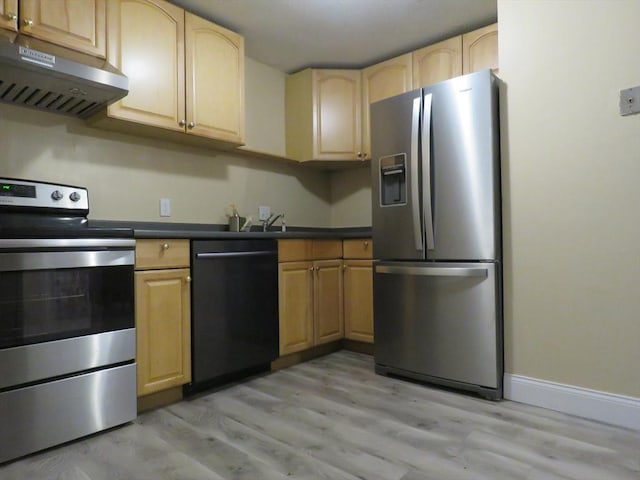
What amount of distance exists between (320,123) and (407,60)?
799mm

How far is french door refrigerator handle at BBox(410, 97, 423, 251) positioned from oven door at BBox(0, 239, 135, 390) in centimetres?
152

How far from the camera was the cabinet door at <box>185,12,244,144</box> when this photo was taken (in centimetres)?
248

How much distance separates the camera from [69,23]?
1.96 metres

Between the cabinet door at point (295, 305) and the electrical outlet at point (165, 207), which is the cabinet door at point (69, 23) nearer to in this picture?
the electrical outlet at point (165, 207)

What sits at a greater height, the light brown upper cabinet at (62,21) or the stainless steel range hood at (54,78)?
the light brown upper cabinet at (62,21)

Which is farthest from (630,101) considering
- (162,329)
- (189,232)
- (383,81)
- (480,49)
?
(162,329)

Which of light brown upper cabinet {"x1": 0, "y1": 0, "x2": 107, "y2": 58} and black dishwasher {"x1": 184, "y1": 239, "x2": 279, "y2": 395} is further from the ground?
light brown upper cabinet {"x1": 0, "y1": 0, "x2": 107, "y2": 58}

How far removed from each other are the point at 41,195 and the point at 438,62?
2.58 meters

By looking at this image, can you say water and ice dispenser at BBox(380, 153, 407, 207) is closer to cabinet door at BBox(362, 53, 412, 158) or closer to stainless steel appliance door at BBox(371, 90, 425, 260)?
stainless steel appliance door at BBox(371, 90, 425, 260)

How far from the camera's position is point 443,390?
234cm

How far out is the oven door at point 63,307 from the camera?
1585 millimetres

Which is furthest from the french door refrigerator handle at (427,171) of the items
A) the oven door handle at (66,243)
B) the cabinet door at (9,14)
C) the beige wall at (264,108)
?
the cabinet door at (9,14)

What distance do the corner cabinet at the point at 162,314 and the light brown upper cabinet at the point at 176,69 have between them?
30.4 inches

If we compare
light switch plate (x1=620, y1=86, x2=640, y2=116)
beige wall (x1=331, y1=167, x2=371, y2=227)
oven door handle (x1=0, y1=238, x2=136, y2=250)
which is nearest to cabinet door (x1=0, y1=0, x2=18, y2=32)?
oven door handle (x1=0, y1=238, x2=136, y2=250)
